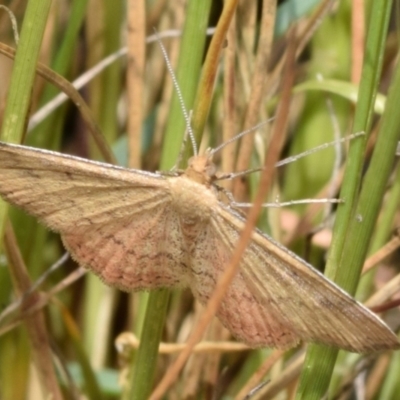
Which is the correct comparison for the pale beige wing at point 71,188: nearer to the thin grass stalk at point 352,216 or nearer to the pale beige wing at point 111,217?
the pale beige wing at point 111,217

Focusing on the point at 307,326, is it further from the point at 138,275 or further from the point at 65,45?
the point at 65,45

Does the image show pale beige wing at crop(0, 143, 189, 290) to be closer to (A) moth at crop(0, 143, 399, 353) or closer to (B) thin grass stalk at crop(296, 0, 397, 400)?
(A) moth at crop(0, 143, 399, 353)

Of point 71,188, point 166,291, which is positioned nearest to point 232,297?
point 166,291

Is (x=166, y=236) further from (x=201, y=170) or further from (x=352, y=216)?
(x=352, y=216)

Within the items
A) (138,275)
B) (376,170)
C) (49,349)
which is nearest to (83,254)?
(138,275)

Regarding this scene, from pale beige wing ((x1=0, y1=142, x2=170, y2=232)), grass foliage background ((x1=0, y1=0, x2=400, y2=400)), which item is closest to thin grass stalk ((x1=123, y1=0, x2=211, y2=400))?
grass foliage background ((x1=0, y1=0, x2=400, y2=400))

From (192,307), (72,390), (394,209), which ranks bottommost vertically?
(72,390)

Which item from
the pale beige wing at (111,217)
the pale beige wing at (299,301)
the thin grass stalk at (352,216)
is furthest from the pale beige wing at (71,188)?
the thin grass stalk at (352,216)
